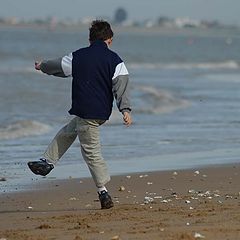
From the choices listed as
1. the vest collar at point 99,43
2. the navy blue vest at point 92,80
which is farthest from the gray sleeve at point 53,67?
the vest collar at point 99,43

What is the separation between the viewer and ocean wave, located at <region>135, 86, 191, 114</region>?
62.2ft

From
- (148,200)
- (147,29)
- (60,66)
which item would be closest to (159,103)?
(148,200)

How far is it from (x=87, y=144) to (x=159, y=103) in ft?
42.6

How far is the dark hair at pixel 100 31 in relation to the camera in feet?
26.1

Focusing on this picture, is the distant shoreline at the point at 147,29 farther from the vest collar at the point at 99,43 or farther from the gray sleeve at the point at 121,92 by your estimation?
the gray sleeve at the point at 121,92

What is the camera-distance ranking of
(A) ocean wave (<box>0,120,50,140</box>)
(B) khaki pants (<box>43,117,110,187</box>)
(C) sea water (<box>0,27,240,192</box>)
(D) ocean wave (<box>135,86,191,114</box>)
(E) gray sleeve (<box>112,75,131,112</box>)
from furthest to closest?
(D) ocean wave (<box>135,86,191,114</box>) → (A) ocean wave (<box>0,120,50,140</box>) → (C) sea water (<box>0,27,240,192</box>) → (B) khaki pants (<box>43,117,110,187</box>) → (E) gray sleeve (<box>112,75,131,112</box>)

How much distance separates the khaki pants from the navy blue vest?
9 cm

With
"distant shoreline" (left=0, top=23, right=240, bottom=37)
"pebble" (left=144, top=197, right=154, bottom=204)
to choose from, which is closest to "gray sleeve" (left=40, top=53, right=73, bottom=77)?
"pebble" (left=144, top=197, right=154, bottom=204)

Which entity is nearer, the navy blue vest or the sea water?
the navy blue vest

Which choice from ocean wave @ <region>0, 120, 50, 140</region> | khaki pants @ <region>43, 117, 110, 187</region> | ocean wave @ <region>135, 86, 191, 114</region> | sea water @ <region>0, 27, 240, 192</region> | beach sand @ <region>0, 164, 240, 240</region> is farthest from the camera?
ocean wave @ <region>135, 86, 191, 114</region>

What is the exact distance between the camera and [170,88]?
A: 90.6 ft

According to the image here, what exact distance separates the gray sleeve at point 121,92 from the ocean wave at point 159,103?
34.6 ft

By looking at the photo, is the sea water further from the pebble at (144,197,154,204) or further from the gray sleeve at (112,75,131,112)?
the gray sleeve at (112,75,131,112)

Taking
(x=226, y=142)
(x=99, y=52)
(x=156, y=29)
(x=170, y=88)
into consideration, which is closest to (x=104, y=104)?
(x=99, y=52)
